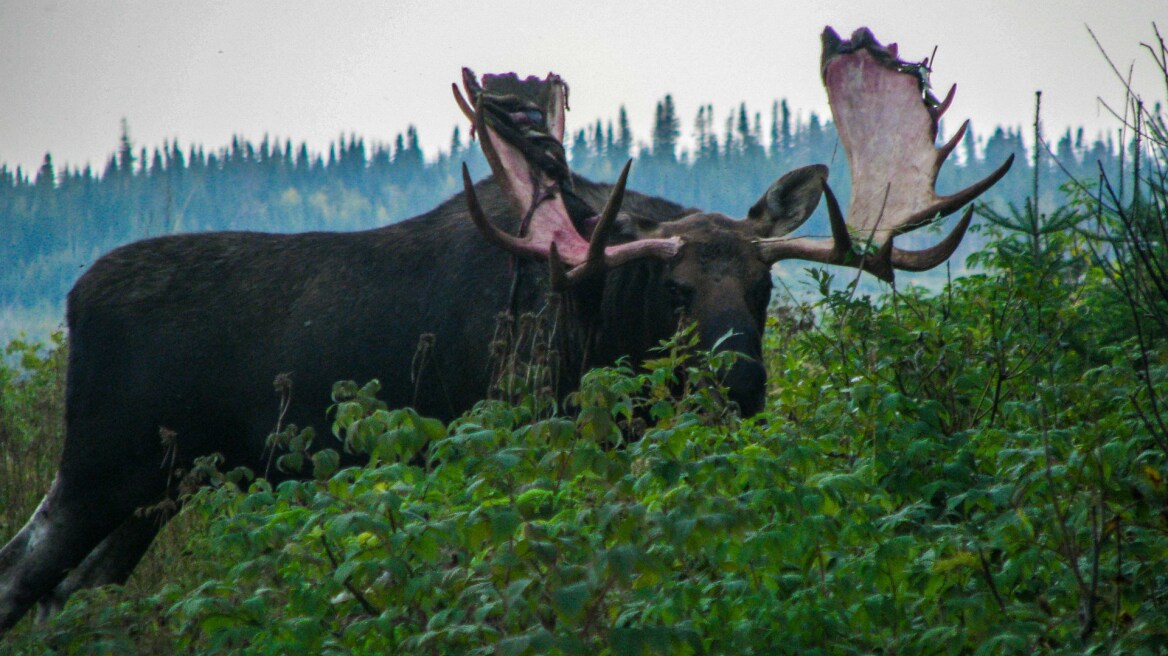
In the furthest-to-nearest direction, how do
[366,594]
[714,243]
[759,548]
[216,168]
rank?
1. [216,168]
2. [714,243]
3. [366,594]
4. [759,548]

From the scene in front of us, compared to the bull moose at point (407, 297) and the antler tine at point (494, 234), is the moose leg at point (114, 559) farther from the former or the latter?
the antler tine at point (494, 234)

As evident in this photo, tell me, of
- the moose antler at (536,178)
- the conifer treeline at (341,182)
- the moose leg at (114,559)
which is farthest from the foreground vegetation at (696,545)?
the conifer treeline at (341,182)

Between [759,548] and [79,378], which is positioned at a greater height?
[79,378]

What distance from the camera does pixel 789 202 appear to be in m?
6.59

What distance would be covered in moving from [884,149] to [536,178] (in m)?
1.91

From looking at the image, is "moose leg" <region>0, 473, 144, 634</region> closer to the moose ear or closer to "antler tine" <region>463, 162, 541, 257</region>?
"antler tine" <region>463, 162, 541, 257</region>

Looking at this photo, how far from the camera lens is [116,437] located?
631cm

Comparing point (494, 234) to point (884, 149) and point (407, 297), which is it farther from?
point (884, 149)

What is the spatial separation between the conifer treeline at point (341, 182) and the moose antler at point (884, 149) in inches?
2580

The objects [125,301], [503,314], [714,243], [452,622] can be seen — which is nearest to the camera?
[452,622]

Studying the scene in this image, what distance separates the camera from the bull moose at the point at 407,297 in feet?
20.1

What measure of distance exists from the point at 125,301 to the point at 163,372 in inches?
18.9

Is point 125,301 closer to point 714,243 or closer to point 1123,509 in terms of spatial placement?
point 714,243

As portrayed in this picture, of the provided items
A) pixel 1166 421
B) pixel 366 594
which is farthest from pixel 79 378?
pixel 1166 421
